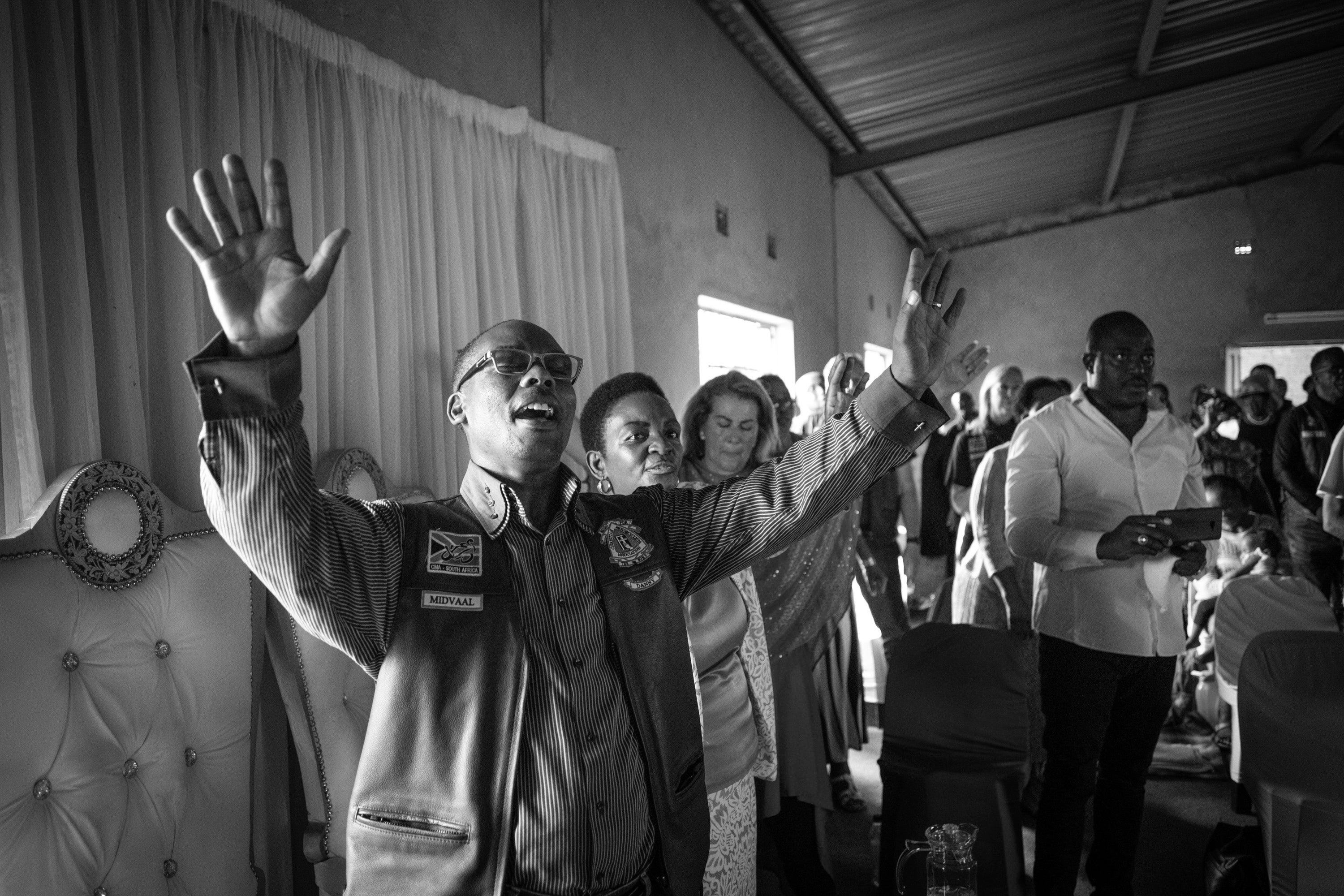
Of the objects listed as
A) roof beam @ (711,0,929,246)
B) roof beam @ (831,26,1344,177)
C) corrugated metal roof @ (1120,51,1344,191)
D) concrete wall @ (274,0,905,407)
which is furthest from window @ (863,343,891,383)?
corrugated metal roof @ (1120,51,1344,191)

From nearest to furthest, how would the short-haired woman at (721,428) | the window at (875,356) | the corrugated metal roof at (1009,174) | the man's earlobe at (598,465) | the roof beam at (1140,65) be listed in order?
the man's earlobe at (598,465) → the short-haired woman at (721,428) → the roof beam at (1140,65) → the corrugated metal roof at (1009,174) → the window at (875,356)

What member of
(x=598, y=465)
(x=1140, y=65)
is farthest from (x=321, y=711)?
(x=1140, y=65)

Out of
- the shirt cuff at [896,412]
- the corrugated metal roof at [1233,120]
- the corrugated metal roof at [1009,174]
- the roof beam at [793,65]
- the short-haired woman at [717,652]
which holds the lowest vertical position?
the short-haired woman at [717,652]

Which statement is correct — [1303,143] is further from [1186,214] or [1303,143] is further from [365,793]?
[365,793]

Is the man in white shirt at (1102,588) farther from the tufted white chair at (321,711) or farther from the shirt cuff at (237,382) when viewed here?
the shirt cuff at (237,382)

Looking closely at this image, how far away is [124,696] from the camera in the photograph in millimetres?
1807

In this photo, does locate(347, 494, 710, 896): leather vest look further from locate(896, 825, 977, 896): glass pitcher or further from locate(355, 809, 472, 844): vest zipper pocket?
locate(896, 825, 977, 896): glass pitcher

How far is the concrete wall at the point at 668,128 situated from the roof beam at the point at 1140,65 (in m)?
2.67

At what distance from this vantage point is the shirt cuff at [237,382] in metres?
1.00

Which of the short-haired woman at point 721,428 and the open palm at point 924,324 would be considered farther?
the short-haired woman at point 721,428

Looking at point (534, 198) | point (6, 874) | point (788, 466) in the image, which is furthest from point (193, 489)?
point (534, 198)

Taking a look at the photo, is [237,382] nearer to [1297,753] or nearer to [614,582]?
[614,582]

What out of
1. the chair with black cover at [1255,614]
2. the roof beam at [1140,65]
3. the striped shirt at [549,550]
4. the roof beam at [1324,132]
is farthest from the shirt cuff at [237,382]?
the roof beam at [1324,132]

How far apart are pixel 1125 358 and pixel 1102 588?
64 cm
